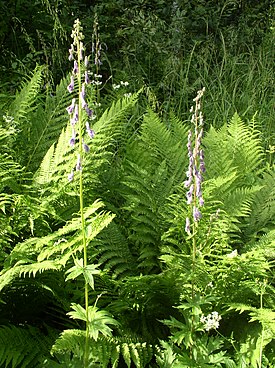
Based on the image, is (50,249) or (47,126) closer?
(50,249)

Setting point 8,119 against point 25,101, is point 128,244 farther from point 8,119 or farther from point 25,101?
point 25,101

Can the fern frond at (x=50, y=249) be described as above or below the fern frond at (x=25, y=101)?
below

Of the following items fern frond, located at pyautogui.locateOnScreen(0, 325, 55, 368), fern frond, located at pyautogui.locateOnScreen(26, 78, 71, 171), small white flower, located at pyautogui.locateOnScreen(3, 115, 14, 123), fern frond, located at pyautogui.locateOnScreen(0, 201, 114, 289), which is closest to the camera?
fern frond, located at pyautogui.locateOnScreen(0, 201, 114, 289)

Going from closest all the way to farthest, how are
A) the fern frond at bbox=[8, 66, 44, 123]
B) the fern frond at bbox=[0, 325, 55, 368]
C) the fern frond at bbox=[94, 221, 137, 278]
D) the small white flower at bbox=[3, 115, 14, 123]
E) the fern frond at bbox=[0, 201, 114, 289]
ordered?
1. the fern frond at bbox=[0, 201, 114, 289]
2. the fern frond at bbox=[0, 325, 55, 368]
3. the fern frond at bbox=[94, 221, 137, 278]
4. the small white flower at bbox=[3, 115, 14, 123]
5. the fern frond at bbox=[8, 66, 44, 123]

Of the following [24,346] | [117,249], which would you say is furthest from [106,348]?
[117,249]

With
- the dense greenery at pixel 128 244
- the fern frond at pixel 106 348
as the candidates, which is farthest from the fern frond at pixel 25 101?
the fern frond at pixel 106 348

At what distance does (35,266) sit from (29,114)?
1419 mm

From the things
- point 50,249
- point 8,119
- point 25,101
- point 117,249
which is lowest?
point 50,249

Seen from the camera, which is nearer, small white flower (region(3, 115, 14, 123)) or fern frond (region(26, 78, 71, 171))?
small white flower (region(3, 115, 14, 123))

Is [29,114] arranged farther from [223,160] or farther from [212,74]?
[212,74]

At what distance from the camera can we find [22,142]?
301 centimetres

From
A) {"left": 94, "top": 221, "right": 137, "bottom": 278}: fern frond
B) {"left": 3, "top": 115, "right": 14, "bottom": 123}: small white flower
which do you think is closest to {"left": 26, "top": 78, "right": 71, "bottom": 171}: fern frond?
{"left": 3, "top": 115, "right": 14, "bottom": 123}: small white flower

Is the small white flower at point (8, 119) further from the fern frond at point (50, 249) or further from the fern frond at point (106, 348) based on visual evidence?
the fern frond at point (106, 348)

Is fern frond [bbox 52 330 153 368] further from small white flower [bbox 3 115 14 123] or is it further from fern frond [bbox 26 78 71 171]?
small white flower [bbox 3 115 14 123]
